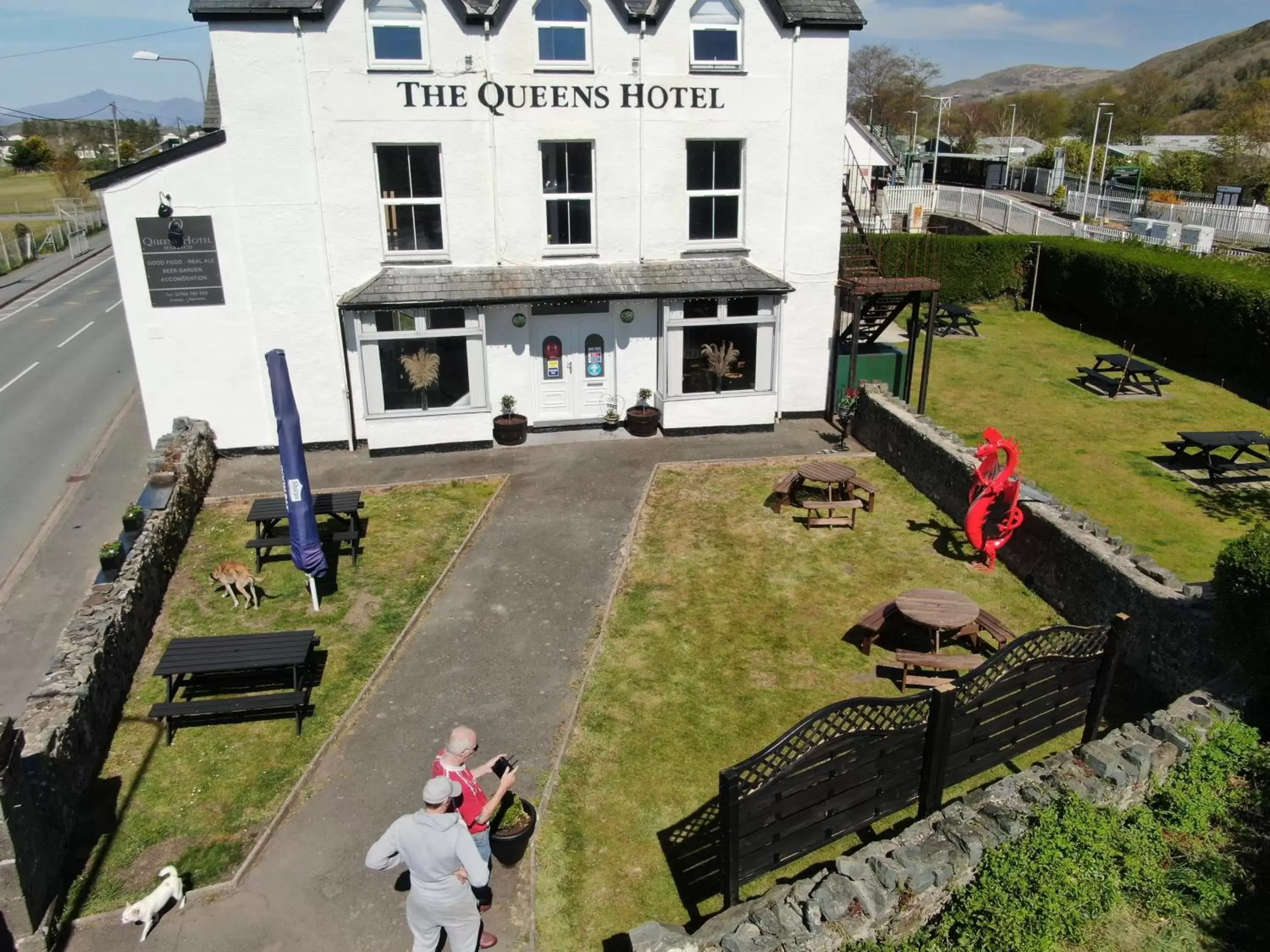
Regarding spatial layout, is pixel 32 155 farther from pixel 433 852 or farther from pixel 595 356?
pixel 433 852

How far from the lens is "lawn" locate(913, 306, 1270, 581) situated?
14664 mm

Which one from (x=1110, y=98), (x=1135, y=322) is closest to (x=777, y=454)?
(x=1135, y=322)

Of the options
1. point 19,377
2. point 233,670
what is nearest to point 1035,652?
point 233,670

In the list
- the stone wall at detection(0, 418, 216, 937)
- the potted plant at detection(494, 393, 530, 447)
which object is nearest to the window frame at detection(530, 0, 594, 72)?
the potted plant at detection(494, 393, 530, 447)

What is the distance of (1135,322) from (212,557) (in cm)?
2637

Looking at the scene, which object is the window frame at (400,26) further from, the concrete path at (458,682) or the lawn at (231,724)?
the lawn at (231,724)

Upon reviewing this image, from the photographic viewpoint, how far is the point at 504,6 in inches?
634

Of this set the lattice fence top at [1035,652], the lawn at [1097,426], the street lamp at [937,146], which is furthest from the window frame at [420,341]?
the street lamp at [937,146]

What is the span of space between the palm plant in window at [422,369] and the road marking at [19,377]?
50.2ft

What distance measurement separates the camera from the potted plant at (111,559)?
40.4 feet

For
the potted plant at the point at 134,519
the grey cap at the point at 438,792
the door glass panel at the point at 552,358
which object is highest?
the door glass panel at the point at 552,358

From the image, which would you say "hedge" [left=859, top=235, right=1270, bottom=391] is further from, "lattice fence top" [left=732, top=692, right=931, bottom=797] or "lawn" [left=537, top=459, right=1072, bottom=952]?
"lattice fence top" [left=732, top=692, right=931, bottom=797]

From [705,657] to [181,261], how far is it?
12435mm

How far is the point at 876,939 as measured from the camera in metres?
6.49
